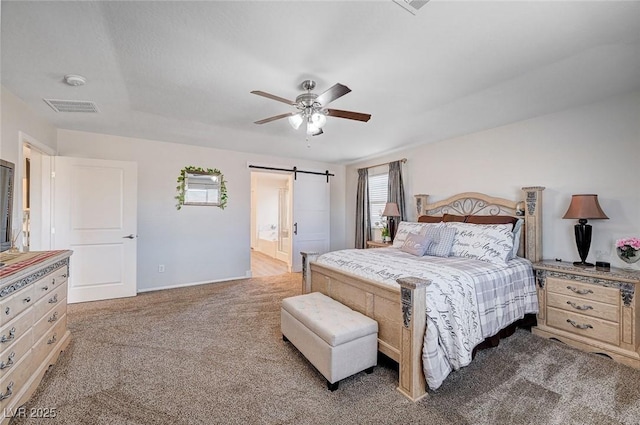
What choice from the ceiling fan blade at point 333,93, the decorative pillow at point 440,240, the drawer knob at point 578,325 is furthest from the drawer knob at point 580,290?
the ceiling fan blade at point 333,93

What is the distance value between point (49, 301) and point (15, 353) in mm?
602

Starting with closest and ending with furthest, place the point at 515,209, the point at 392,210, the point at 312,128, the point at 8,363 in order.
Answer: the point at 8,363 → the point at 312,128 → the point at 515,209 → the point at 392,210

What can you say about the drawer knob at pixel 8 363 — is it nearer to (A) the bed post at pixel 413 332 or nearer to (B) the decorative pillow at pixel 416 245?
(A) the bed post at pixel 413 332

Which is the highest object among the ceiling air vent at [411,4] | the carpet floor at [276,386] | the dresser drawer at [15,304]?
the ceiling air vent at [411,4]

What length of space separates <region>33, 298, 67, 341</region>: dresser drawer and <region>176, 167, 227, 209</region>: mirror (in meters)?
2.41

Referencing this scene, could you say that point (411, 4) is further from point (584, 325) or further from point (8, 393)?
point (8, 393)

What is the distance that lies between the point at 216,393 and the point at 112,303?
2845 millimetres

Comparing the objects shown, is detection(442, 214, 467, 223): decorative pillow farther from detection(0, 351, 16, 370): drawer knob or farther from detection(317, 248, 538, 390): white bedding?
detection(0, 351, 16, 370): drawer knob

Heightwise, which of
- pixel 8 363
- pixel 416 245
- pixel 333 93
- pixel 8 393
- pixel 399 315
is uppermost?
pixel 333 93

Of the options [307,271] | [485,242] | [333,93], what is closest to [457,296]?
[485,242]

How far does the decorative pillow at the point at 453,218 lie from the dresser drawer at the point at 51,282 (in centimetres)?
442

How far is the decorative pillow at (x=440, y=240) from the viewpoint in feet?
10.5

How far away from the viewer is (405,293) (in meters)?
1.90

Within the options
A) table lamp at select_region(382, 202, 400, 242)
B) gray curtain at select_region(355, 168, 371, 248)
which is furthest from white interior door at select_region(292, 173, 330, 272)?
table lamp at select_region(382, 202, 400, 242)
